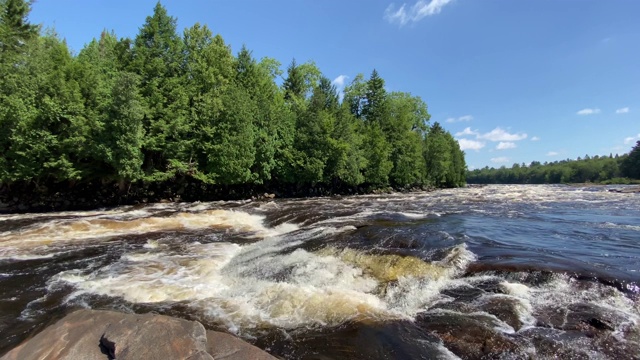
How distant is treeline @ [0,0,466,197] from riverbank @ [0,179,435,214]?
756mm

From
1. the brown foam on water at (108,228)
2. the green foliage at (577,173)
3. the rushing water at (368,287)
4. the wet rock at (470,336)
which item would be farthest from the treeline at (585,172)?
the wet rock at (470,336)

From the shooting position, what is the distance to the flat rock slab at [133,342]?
177 inches

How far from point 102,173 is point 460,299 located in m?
31.1

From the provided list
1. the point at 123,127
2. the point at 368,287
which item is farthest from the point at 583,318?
the point at 123,127

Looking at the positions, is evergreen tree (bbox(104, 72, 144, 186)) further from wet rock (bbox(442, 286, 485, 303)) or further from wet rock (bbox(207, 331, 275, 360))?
wet rock (bbox(442, 286, 485, 303))

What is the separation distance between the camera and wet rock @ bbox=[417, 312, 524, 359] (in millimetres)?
5426

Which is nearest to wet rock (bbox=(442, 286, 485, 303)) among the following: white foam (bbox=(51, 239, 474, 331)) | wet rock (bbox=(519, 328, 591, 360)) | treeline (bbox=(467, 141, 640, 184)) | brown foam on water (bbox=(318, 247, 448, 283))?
white foam (bbox=(51, 239, 474, 331))

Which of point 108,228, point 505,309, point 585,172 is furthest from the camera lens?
point 585,172

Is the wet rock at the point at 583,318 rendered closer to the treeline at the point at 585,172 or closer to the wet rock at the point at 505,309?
the wet rock at the point at 505,309

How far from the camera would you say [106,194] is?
30.2 m

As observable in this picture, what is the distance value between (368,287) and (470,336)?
3042mm

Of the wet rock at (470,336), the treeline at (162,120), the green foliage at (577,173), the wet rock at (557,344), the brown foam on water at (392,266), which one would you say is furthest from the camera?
the green foliage at (577,173)

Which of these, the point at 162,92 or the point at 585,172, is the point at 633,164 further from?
the point at 162,92

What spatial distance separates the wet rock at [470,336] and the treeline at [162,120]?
27.2 metres
